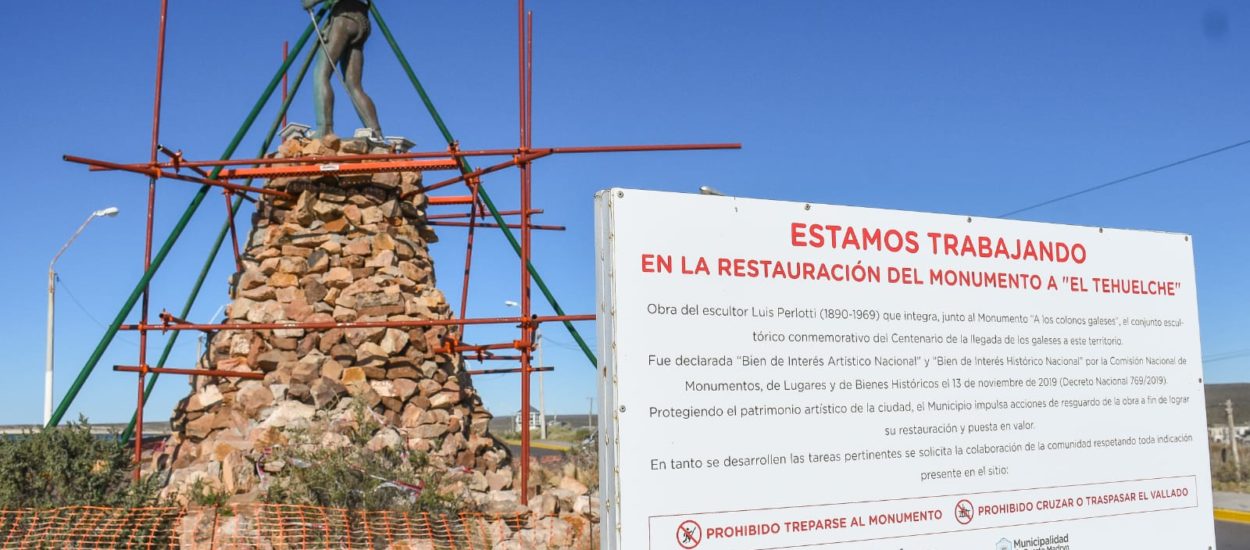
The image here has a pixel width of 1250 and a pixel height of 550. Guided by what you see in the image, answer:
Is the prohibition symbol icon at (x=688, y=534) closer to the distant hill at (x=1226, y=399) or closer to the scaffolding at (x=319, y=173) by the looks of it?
the scaffolding at (x=319, y=173)

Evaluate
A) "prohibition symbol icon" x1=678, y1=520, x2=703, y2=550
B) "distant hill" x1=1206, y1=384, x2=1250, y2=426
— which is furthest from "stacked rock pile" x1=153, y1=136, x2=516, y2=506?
"distant hill" x1=1206, y1=384, x2=1250, y2=426

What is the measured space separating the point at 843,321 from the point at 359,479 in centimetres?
589

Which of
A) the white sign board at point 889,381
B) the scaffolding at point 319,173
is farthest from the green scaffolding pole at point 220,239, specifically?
the white sign board at point 889,381

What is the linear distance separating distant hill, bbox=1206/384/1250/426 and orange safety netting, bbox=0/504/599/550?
36.5 metres

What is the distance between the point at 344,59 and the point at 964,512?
31.5 feet

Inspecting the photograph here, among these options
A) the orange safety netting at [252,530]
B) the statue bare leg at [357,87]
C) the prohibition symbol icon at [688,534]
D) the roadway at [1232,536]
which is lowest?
the roadway at [1232,536]

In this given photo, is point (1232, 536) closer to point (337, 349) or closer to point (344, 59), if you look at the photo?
point (337, 349)

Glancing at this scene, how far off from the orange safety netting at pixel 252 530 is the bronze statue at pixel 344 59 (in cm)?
487

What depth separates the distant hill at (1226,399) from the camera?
51850 mm

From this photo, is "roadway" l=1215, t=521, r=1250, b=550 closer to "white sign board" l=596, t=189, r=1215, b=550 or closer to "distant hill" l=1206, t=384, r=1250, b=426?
"white sign board" l=596, t=189, r=1215, b=550

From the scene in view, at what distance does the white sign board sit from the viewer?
4164mm

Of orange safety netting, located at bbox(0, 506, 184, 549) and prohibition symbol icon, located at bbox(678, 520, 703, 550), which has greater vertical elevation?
prohibition symbol icon, located at bbox(678, 520, 703, 550)

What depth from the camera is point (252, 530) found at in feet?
27.6

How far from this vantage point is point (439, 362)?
1185 cm
